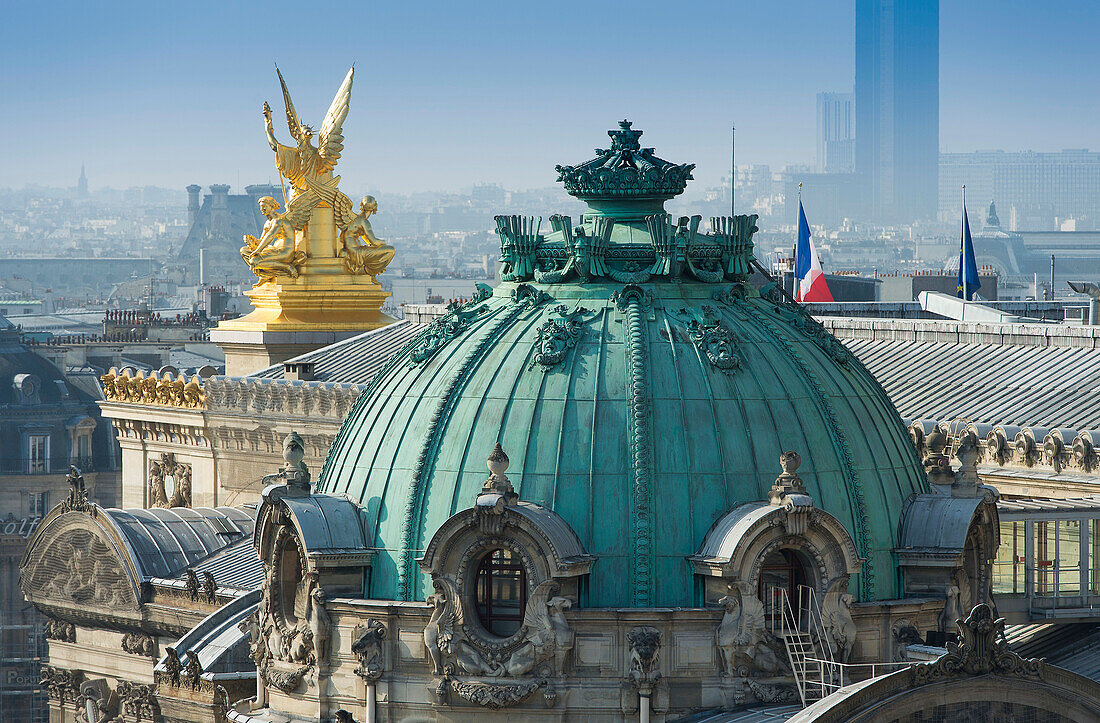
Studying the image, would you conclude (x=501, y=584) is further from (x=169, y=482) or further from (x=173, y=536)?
(x=169, y=482)

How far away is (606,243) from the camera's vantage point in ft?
123

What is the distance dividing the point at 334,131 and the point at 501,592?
5627 centimetres

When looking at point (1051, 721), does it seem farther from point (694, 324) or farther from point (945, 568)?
point (694, 324)

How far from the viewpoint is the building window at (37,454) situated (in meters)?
126

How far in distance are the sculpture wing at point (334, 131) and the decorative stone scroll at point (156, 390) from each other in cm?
1036

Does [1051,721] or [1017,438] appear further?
[1017,438]

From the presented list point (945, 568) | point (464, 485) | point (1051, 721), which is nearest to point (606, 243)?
point (464, 485)

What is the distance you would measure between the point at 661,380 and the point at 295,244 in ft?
176

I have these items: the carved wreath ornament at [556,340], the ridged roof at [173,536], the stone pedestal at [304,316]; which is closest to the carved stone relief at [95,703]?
the ridged roof at [173,536]

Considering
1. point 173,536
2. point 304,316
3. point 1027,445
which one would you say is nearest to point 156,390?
point 304,316

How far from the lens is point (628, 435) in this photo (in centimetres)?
3503

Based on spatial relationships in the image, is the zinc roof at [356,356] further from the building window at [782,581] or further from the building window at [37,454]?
the building window at [37,454]

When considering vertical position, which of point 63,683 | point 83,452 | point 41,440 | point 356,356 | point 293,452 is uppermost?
point 356,356

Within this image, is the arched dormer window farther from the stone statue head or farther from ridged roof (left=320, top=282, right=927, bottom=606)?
the stone statue head
